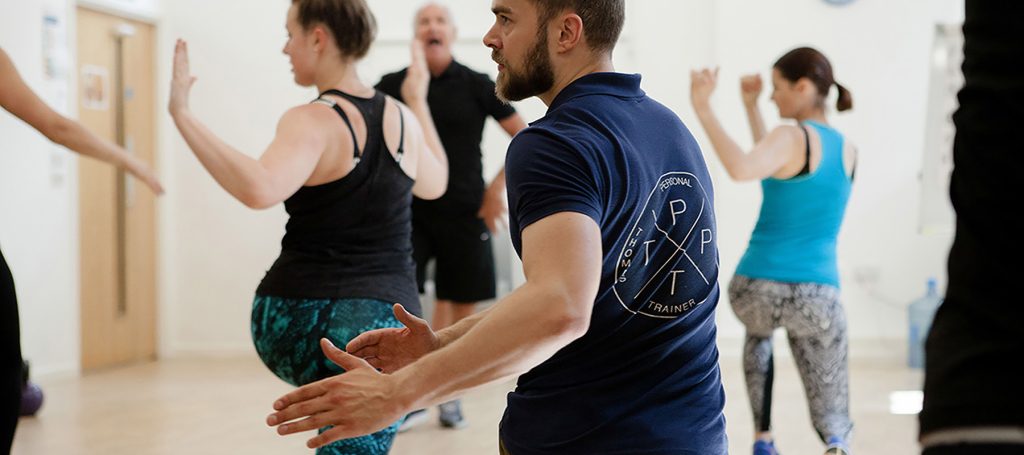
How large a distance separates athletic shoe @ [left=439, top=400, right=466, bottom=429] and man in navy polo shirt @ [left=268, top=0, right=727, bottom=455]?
3254 mm

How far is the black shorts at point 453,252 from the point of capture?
480cm

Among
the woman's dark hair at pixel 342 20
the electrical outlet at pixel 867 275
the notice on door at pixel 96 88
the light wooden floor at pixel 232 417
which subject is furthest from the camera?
the electrical outlet at pixel 867 275

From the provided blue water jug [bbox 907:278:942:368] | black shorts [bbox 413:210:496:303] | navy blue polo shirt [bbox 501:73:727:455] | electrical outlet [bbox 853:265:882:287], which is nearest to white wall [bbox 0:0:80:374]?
black shorts [bbox 413:210:496:303]

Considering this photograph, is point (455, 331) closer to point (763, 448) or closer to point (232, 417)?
point (763, 448)

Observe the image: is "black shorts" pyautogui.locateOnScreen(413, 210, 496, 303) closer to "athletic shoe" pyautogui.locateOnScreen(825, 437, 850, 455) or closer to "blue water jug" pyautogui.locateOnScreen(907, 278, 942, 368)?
"athletic shoe" pyautogui.locateOnScreen(825, 437, 850, 455)

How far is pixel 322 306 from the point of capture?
8.36 feet

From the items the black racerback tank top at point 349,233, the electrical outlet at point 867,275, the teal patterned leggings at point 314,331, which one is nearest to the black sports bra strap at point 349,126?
the black racerback tank top at point 349,233

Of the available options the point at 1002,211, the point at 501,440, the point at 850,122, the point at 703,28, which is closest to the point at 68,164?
the point at 703,28

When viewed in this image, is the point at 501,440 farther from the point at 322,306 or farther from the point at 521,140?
the point at 322,306

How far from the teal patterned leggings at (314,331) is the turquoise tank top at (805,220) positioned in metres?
1.60

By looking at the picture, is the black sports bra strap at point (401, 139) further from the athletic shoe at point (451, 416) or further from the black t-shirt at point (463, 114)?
the athletic shoe at point (451, 416)

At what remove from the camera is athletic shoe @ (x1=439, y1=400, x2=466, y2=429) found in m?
4.98

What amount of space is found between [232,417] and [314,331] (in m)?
3.12

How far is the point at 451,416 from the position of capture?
499 cm
